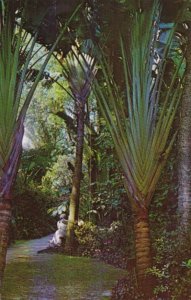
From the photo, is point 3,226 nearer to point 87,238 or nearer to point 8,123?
point 8,123

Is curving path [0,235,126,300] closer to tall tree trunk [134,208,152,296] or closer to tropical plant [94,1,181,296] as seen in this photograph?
tall tree trunk [134,208,152,296]

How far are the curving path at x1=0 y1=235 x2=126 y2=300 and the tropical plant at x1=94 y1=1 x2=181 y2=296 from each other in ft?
4.06

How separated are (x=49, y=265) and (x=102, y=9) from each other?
16.0 feet

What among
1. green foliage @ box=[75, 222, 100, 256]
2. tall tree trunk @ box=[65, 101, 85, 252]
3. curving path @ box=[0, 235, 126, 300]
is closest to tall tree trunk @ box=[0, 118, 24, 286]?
curving path @ box=[0, 235, 126, 300]

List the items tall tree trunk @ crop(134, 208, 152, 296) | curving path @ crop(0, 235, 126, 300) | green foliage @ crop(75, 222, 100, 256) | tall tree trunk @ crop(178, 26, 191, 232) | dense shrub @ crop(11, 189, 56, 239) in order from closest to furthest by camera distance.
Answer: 1. tall tree trunk @ crop(134, 208, 152, 296)
2. tall tree trunk @ crop(178, 26, 191, 232)
3. curving path @ crop(0, 235, 126, 300)
4. green foliage @ crop(75, 222, 100, 256)
5. dense shrub @ crop(11, 189, 56, 239)

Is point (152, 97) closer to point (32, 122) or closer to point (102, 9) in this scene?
point (102, 9)

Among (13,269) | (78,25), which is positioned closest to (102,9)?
(78,25)

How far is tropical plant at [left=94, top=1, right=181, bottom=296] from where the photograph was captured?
Answer: 4449mm

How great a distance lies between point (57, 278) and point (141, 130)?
3085mm

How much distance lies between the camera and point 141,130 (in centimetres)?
462

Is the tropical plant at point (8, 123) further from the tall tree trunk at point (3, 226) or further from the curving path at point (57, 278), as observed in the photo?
the curving path at point (57, 278)

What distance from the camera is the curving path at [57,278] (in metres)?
5.17

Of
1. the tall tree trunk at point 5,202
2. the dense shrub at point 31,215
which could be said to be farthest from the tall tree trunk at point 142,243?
the dense shrub at point 31,215

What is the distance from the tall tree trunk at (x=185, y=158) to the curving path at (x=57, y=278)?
1.39 metres
